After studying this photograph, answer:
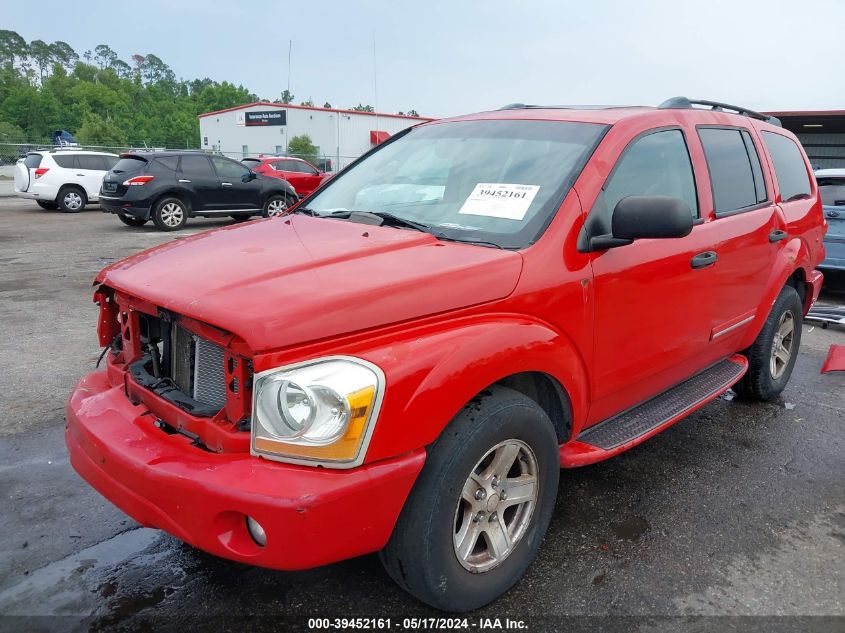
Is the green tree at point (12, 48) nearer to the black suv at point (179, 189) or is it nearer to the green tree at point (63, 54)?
the green tree at point (63, 54)

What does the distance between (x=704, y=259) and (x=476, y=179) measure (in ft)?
4.11

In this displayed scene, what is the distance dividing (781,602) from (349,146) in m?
45.5

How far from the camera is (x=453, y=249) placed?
2525mm

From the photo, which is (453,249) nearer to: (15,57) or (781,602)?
(781,602)

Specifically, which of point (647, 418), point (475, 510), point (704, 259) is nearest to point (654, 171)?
point (704, 259)

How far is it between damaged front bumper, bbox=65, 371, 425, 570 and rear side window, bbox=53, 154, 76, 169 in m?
17.9

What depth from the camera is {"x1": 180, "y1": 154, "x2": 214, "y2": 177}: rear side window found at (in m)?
14.4

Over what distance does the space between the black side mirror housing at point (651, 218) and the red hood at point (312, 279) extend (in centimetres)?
47

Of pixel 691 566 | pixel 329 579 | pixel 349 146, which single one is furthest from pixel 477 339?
pixel 349 146

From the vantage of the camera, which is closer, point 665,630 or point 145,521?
point 145,521

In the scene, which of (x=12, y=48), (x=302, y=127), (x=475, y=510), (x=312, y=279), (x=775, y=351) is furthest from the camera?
(x=12, y=48)

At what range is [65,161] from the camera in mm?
17438

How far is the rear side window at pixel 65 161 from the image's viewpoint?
17295 mm

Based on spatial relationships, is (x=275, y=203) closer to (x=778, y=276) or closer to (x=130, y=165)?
(x=130, y=165)
